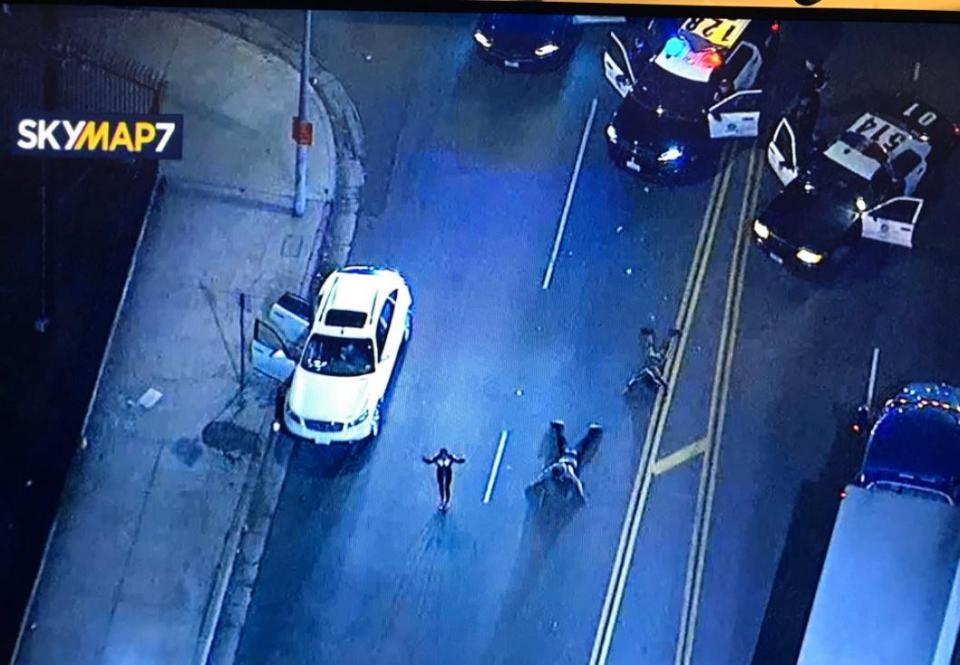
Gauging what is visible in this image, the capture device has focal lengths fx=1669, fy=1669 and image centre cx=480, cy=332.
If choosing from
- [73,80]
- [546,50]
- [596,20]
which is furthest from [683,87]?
[73,80]

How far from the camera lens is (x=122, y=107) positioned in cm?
665

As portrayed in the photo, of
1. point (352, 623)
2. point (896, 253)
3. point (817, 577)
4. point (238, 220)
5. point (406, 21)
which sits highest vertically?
point (406, 21)

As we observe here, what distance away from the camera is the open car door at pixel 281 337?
6441 mm

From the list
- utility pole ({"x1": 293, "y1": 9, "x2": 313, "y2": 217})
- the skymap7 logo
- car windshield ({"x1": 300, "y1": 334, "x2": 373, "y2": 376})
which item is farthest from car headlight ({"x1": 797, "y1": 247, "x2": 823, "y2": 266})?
the skymap7 logo

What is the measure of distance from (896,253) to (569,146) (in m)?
1.35

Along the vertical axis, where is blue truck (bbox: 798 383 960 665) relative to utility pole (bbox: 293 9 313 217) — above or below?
below

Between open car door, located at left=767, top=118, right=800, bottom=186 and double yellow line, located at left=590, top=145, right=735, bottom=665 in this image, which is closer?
double yellow line, located at left=590, top=145, right=735, bottom=665

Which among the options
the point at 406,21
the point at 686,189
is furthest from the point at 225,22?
the point at 686,189

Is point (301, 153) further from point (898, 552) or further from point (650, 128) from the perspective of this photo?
point (898, 552)

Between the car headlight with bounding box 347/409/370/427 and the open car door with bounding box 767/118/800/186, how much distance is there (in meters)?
1.87

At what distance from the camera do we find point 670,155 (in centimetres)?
667

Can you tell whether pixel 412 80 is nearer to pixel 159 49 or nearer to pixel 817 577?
pixel 159 49

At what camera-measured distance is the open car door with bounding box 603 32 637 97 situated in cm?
673

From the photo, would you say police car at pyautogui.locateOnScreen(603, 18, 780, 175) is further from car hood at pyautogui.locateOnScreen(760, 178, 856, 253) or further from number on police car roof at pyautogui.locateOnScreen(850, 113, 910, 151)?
number on police car roof at pyautogui.locateOnScreen(850, 113, 910, 151)
